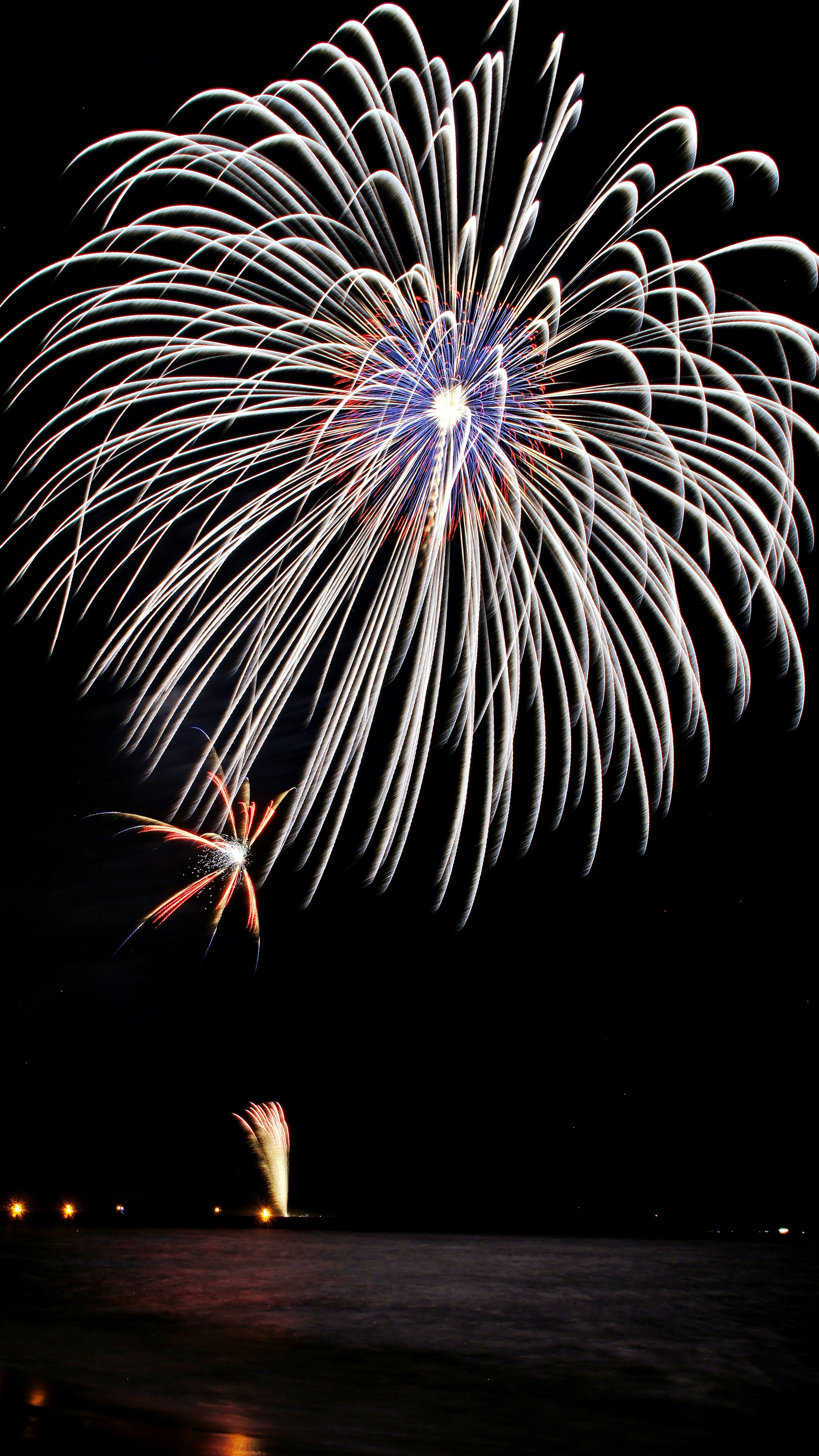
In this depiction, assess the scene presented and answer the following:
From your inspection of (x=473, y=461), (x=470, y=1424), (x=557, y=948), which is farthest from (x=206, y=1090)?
(x=470, y=1424)

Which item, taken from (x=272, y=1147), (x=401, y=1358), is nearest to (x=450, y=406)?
(x=401, y=1358)

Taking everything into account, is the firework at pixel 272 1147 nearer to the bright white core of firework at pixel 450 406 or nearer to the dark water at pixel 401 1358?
the dark water at pixel 401 1358

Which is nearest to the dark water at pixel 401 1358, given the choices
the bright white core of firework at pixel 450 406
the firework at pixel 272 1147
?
the bright white core of firework at pixel 450 406

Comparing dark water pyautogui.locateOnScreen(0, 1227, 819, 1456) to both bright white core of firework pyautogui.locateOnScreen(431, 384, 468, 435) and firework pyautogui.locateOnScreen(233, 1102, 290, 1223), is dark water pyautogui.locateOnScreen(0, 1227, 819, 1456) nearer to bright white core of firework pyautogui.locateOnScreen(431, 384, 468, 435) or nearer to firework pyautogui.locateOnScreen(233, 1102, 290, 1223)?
bright white core of firework pyautogui.locateOnScreen(431, 384, 468, 435)

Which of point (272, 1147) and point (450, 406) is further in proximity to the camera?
point (272, 1147)

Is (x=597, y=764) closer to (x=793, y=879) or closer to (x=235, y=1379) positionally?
(x=235, y=1379)

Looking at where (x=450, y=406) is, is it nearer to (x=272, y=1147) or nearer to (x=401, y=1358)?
(x=401, y=1358)

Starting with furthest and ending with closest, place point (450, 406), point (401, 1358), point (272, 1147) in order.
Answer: point (272, 1147) → point (450, 406) → point (401, 1358)
